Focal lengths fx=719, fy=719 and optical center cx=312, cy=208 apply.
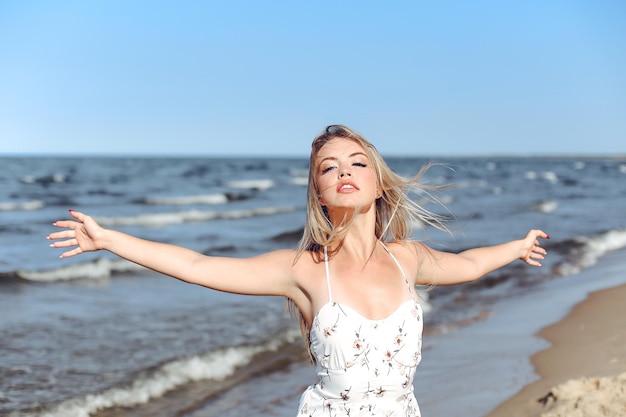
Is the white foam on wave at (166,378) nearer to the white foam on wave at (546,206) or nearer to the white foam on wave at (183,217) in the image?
the white foam on wave at (183,217)

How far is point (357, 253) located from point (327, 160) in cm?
43

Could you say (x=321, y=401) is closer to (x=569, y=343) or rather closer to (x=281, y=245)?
(x=569, y=343)

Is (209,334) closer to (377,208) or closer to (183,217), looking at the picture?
(377,208)

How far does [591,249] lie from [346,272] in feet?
40.7

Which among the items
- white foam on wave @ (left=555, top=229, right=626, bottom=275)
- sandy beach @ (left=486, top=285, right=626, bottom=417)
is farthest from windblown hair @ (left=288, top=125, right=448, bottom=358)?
white foam on wave @ (left=555, top=229, right=626, bottom=275)

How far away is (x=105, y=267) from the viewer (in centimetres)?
1203

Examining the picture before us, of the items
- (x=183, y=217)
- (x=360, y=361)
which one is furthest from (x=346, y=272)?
(x=183, y=217)

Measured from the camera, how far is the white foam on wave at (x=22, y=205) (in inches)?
964

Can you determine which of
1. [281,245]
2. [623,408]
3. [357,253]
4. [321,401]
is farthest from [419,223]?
[281,245]

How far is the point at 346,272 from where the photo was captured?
301 cm

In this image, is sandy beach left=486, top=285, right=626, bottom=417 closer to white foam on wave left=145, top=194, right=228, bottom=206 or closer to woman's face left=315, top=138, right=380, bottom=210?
woman's face left=315, top=138, right=380, bottom=210

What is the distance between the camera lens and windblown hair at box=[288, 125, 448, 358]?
10.2 feet

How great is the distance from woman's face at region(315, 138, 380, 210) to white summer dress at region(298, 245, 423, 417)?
1.36 feet

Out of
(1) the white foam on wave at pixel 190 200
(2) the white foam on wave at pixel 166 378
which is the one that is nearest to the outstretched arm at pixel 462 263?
(2) the white foam on wave at pixel 166 378
